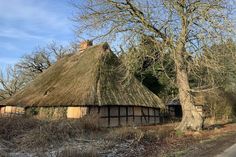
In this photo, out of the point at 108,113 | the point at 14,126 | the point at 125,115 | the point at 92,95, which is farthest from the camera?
the point at 125,115

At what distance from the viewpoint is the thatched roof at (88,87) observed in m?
28.7

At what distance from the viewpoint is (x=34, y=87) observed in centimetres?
3606

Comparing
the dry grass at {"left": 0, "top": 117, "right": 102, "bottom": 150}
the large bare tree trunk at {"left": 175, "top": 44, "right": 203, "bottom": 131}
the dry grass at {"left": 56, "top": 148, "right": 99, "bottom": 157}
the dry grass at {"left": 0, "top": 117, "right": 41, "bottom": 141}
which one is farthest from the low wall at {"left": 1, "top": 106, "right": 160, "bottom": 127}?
the dry grass at {"left": 56, "top": 148, "right": 99, "bottom": 157}

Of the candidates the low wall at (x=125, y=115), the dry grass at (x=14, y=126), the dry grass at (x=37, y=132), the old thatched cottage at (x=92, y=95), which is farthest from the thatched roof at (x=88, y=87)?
the dry grass at (x=14, y=126)

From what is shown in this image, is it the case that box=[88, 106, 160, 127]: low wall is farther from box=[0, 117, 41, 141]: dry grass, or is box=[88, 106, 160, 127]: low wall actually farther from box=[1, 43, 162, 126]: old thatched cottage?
box=[0, 117, 41, 141]: dry grass

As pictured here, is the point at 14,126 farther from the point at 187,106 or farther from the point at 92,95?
the point at 187,106

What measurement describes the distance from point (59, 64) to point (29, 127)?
22.9 metres

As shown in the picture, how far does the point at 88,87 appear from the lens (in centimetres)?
2903

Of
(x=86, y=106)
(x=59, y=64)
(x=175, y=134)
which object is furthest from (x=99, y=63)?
(x=175, y=134)

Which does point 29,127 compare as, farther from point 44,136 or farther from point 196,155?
point 196,155

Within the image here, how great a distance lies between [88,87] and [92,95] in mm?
1138

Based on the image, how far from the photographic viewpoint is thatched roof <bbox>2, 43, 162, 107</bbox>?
2872cm

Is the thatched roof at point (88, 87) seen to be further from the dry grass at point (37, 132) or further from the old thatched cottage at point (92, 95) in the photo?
the dry grass at point (37, 132)

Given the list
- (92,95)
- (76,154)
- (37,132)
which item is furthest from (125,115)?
(76,154)
